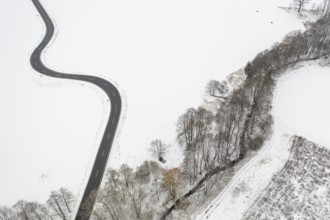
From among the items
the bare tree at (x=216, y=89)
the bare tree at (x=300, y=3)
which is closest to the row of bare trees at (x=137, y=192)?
the bare tree at (x=216, y=89)

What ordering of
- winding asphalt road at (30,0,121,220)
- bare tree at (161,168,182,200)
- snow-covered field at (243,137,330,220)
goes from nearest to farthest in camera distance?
bare tree at (161,168,182,200) → snow-covered field at (243,137,330,220) → winding asphalt road at (30,0,121,220)

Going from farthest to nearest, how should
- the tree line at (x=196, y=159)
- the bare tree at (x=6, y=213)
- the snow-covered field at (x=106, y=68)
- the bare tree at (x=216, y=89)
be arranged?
1. the bare tree at (x=216, y=89)
2. the snow-covered field at (x=106, y=68)
3. the tree line at (x=196, y=159)
4. the bare tree at (x=6, y=213)

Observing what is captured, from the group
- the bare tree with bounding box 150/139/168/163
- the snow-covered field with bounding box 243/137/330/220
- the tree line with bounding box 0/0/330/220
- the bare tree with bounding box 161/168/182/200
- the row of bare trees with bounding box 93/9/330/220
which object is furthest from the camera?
the bare tree with bounding box 150/139/168/163

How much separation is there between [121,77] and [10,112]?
30.2 metres

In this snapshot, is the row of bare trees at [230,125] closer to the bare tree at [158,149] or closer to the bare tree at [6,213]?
the bare tree at [158,149]

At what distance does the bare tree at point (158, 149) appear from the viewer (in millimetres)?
52275

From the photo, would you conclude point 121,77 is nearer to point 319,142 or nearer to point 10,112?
point 10,112

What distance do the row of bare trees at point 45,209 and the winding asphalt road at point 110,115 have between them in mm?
2329

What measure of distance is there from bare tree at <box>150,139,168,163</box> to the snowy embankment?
45.2 feet

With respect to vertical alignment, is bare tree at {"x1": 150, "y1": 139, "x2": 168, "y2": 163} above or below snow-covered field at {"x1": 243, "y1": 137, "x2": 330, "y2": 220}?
above

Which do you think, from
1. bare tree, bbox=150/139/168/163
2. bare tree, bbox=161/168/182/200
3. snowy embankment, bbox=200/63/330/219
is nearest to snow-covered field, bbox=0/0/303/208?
bare tree, bbox=150/139/168/163

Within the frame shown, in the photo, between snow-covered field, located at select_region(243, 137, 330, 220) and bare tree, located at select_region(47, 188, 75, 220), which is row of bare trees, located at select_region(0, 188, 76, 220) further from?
snow-covered field, located at select_region(243, 137, 330, 220)

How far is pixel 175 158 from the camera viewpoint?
5334cm

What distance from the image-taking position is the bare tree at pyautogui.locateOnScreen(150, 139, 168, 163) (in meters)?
52.3
